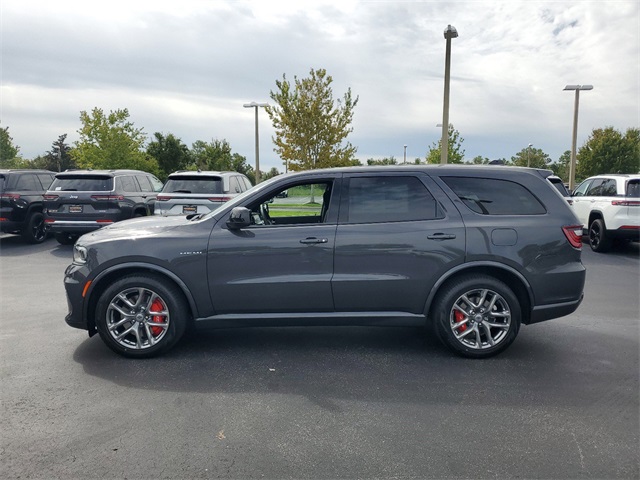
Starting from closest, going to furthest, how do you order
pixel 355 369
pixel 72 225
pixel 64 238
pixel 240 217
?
pixel 355 369, pixel 240 217, pixel 72 225, pixel 64 238

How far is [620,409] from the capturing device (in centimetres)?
366

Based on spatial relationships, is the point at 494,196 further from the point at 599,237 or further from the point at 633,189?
the point at 599,237

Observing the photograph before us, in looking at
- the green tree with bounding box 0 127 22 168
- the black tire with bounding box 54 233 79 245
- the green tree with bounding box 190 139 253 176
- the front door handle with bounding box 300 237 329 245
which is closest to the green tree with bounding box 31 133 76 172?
the green tree with bounding box 0 127 22 168

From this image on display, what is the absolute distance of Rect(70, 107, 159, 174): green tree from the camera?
3578 centimetres

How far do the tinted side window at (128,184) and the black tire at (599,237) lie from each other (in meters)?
10.9

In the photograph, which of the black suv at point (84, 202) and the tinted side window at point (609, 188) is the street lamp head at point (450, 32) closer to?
the tinted side window at point (609, 188)

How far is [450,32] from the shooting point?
570 inches

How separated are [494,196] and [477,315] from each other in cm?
112

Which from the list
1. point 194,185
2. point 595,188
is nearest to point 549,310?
point 194,185

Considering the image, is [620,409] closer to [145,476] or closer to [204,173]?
[145,476]

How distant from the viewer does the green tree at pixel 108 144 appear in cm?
3578

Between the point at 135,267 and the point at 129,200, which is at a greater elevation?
the point at 129,200

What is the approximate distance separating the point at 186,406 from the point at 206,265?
4.37ft

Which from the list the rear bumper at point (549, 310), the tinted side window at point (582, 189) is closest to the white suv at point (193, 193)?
the rear bumper at point (549, 310)
